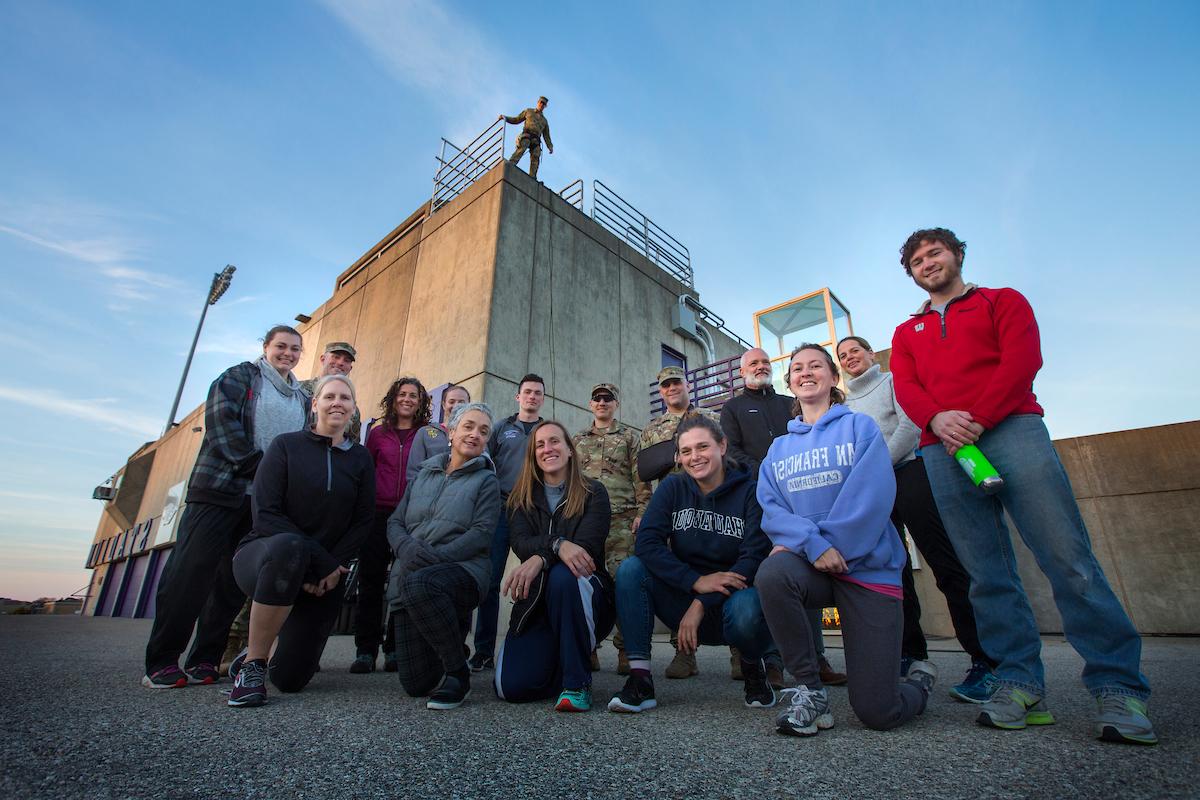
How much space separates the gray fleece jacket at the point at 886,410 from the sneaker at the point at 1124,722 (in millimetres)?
1076

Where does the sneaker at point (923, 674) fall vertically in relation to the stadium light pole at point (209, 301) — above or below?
below

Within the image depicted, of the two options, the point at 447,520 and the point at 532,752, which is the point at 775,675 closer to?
the point at 532,752

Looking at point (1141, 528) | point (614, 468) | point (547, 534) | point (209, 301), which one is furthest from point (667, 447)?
point (209, 301)

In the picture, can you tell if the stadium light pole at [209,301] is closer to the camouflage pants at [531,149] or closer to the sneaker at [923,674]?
the camouflage pants at [531,149]

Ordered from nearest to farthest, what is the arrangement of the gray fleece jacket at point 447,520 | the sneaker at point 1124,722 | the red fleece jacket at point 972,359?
the sneaker at point 1124,722 → the red fleece jacket at point 972,359 → the gray fleece jacket at point 447,520


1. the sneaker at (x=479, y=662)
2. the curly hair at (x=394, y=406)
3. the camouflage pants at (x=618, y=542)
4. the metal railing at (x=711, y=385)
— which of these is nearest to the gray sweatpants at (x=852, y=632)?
the camouflage pants at (x=618, y=542)

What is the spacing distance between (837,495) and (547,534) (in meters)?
1.22

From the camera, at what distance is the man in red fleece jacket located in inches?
62.8

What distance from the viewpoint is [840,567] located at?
1768mm

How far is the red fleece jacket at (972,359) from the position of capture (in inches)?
73.6

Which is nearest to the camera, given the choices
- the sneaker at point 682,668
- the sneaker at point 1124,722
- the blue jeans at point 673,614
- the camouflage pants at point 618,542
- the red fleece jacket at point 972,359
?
the sneaker at point 1124,722

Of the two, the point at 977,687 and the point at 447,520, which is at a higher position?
the point at 447,520

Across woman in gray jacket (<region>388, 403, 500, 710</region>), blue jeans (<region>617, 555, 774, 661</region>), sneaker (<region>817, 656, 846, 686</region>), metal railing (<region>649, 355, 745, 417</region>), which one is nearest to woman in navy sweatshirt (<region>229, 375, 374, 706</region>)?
woman in gray jacket (<region>388, 403, 500, 710</region>)

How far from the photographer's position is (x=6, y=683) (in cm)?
230
